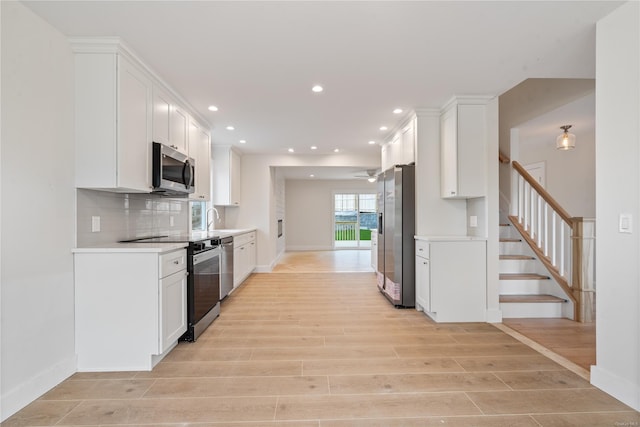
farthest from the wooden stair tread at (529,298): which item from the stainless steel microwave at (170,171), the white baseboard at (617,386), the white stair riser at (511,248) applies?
the stainless steel microwave at (170,171)

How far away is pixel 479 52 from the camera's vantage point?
8.07ft

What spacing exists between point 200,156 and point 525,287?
424 centimetres

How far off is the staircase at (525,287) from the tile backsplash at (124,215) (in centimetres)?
387

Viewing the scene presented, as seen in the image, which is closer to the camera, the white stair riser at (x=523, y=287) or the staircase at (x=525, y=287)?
the staircase at (x=525, y=287)

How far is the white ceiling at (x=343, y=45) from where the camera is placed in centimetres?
194

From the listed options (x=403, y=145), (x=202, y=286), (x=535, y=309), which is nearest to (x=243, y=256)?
(x=202, y=286)

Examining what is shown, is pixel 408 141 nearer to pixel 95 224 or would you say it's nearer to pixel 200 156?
pixel 200 156

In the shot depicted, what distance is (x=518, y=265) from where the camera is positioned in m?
3.97

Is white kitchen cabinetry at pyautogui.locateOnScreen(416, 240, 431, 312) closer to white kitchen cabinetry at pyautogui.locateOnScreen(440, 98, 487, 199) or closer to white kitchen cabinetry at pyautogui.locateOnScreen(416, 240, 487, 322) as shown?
white kitchen cabinetry at pyautogui.locateOnScreen(416, 240, 487, 322)

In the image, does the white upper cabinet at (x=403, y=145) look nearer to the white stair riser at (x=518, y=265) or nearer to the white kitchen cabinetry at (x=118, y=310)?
the white stair riser at (x=518, y=265)

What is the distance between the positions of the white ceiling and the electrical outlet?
132cm

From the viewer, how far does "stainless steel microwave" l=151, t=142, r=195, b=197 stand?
9.19 feet

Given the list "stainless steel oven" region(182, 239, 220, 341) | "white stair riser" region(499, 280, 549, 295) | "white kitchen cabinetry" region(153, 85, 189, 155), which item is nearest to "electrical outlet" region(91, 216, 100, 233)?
"stainless steel oven" region(182, 239, 220, 341)

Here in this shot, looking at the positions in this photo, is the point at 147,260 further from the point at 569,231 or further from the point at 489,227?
the point at 569,231
